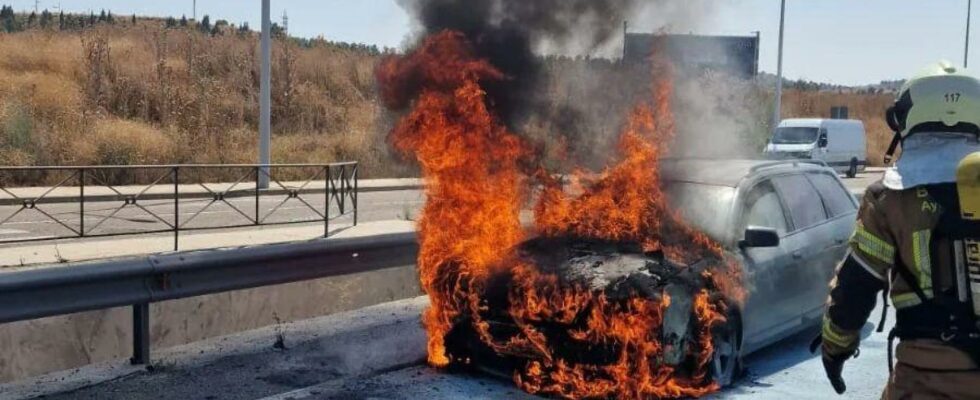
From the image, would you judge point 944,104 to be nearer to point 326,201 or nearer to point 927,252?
point 927,252

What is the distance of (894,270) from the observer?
10.3 feet

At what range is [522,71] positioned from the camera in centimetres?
823

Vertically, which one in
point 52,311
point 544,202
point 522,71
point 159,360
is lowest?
point 159,360

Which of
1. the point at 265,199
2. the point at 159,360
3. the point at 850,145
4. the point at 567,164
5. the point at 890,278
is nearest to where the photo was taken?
the point at 890,278

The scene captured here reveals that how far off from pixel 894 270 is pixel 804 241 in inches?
164

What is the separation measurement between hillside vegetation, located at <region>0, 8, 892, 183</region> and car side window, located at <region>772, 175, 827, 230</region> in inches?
260

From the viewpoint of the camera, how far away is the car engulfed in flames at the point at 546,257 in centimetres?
560

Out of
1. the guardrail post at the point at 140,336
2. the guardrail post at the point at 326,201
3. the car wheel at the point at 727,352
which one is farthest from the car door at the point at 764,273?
the guardrail post at the point at 326,201

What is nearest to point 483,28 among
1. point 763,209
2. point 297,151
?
point 763,209

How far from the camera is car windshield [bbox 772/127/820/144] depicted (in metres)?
33.1

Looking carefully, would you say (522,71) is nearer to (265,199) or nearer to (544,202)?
(544,202)

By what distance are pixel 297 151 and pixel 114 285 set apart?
77.3 ft

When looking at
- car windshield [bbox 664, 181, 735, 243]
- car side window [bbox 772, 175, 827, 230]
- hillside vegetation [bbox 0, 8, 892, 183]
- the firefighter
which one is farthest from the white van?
the firefighter

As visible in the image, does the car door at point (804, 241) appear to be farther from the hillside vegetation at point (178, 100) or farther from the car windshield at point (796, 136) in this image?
the car windshield at point (796, 136)
